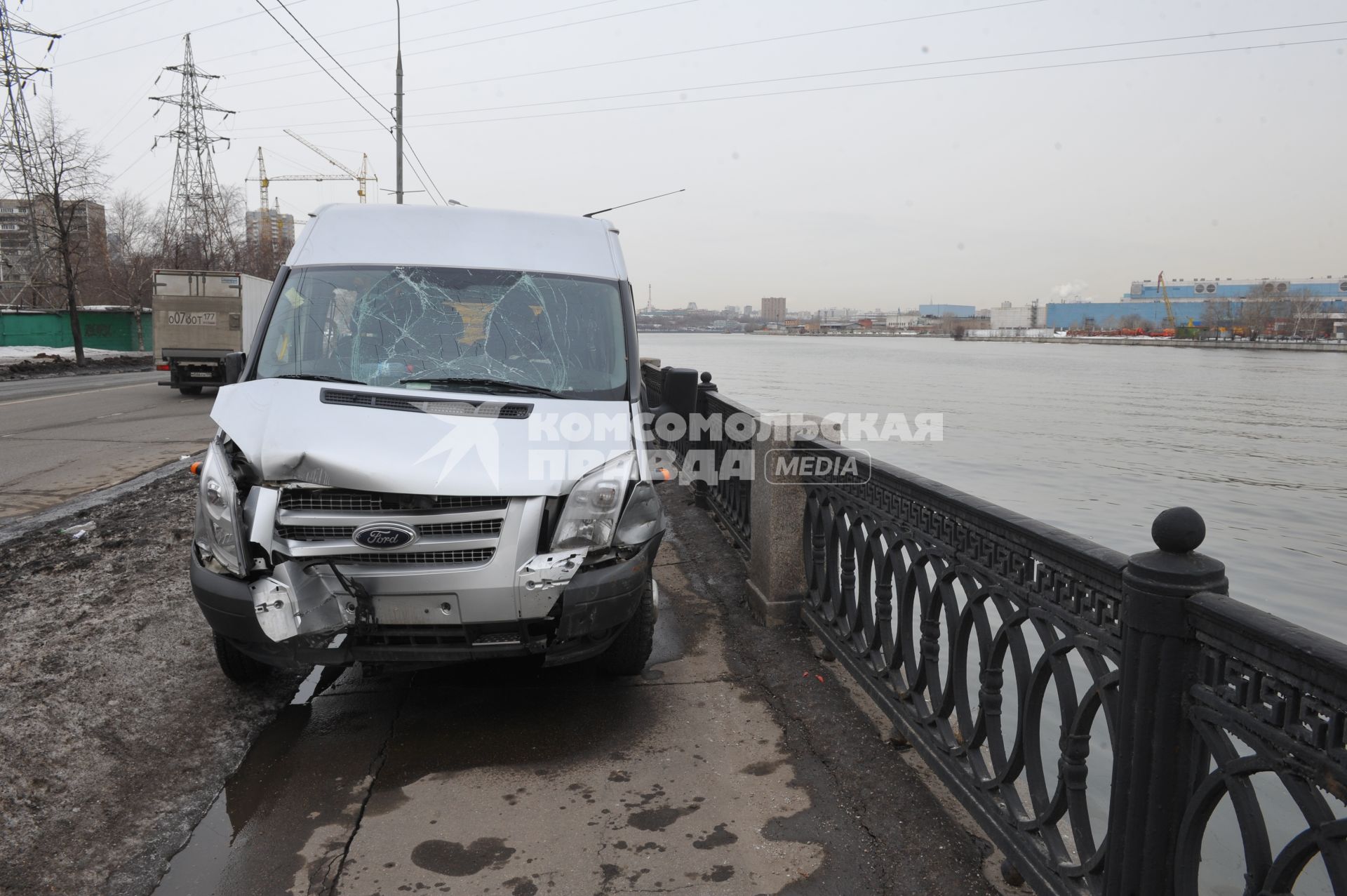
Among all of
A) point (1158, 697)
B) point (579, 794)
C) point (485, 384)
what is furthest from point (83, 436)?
point (1158, 697)

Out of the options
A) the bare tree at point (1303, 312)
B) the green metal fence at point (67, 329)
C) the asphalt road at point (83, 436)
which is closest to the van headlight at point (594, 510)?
the asphalt road at point (83, 436)

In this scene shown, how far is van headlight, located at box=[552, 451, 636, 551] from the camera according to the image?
3.59m

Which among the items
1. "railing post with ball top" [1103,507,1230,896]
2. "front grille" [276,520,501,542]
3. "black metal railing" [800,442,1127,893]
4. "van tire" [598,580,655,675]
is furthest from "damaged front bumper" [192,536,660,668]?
"railing post with ball top" [1103,507,1230,896]

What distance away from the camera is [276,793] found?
3484 millimetres

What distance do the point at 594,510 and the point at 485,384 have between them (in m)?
1.00

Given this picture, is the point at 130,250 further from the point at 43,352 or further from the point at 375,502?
the point at 375,502

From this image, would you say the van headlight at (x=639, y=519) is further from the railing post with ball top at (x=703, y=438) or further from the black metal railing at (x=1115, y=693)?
the railing post with ball top at (x=703, y=438)

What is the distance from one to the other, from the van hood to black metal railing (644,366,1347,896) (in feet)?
4.87

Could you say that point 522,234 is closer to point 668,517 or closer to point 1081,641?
point 1081,641

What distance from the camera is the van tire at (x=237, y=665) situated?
168 inches

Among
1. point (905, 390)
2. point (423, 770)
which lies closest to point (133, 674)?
point (423, 770)

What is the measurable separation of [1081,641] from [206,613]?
3.40m

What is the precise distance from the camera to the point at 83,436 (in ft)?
45.0

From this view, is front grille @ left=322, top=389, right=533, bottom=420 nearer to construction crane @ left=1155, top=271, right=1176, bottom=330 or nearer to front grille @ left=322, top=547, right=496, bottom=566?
front grille @ left=322, top=547, right=496, bottom=566
